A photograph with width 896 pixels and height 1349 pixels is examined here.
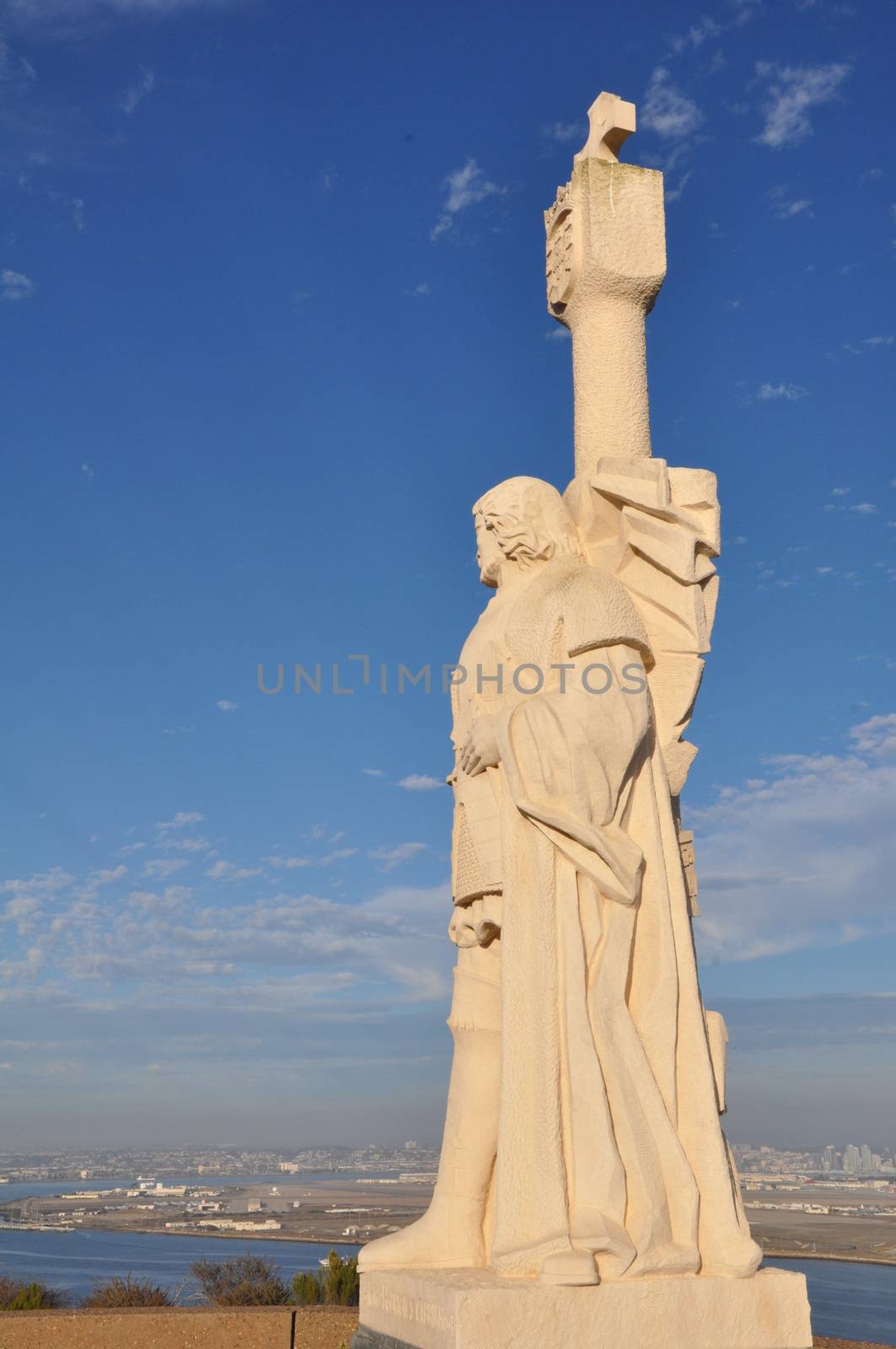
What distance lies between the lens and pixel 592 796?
5.26 meters

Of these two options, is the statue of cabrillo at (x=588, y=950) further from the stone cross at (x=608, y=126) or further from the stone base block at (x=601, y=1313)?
the stone cross at (x=608, y=126)

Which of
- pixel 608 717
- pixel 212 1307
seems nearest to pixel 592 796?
pixel 608 717

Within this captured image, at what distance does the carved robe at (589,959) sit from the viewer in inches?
187

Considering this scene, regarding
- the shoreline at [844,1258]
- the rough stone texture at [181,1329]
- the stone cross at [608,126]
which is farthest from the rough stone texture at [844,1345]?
the stone cross at [608,126]

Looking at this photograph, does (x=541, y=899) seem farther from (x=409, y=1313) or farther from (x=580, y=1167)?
(x=409, y=1313)

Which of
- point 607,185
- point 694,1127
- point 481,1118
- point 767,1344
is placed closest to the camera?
point 767,1344

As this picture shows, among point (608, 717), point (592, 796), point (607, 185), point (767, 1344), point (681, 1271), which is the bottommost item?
point (767, 1344)

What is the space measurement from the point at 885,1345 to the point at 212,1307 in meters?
4.94

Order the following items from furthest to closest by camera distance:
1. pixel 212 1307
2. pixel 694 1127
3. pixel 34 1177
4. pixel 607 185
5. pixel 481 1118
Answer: pixel 34 1177 → pixel 212 1307 → pixel 607 185 → pixel 481 1118 → pixel 694 1127

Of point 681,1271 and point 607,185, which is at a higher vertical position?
point 607,185

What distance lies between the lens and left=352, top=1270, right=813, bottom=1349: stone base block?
14.3 ft

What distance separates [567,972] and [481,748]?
1220 mm

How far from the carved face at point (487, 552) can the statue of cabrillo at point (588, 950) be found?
0.01 meters

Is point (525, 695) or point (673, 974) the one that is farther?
point (525, 695)
